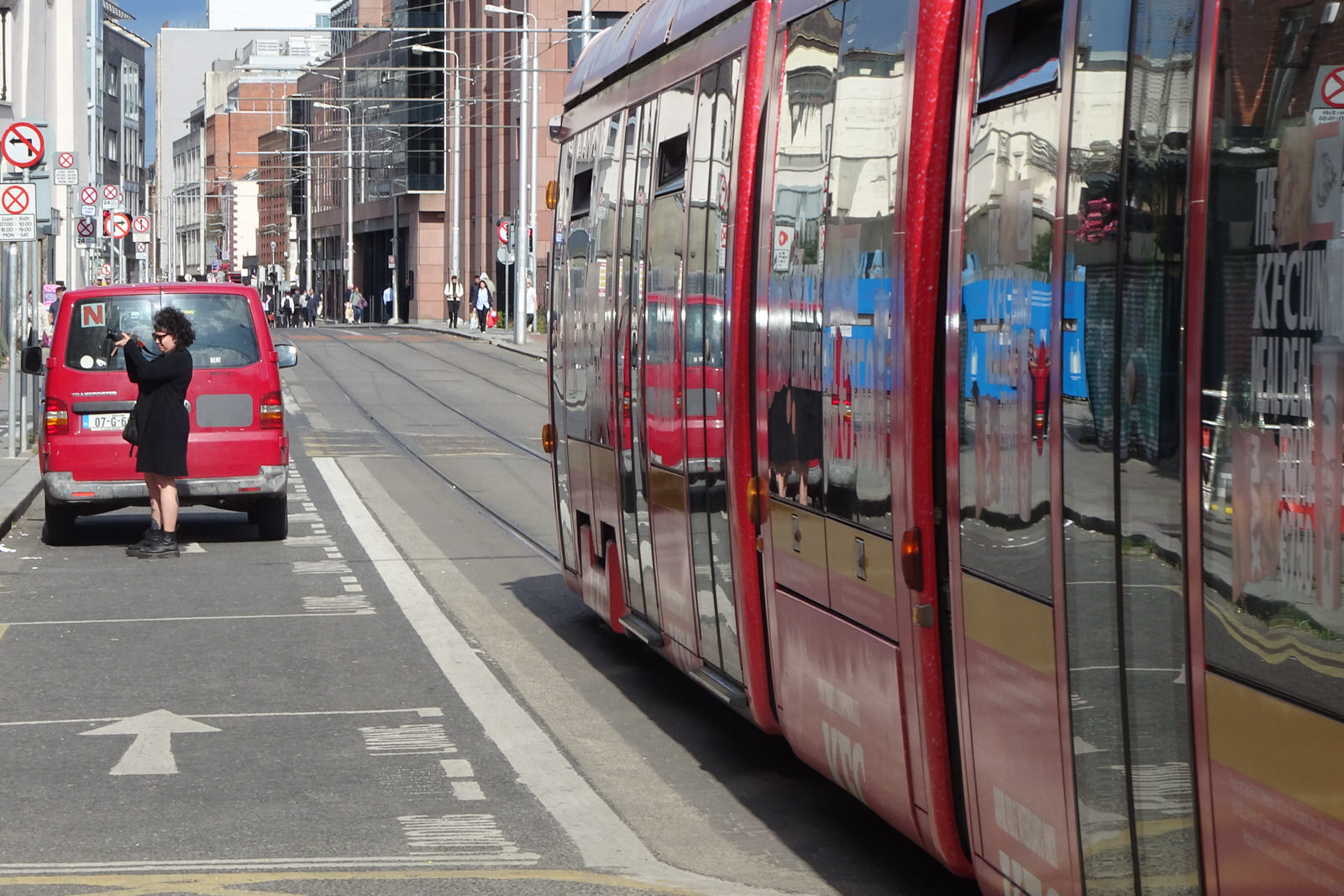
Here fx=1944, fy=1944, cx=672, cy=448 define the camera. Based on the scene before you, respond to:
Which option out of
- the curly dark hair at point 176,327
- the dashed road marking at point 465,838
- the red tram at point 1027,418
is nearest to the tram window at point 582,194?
the red tram at point 1027,418

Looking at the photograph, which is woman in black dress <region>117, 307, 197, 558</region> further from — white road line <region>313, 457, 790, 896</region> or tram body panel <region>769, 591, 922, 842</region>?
tram body panel <region>769, 591, 922, 842</region>

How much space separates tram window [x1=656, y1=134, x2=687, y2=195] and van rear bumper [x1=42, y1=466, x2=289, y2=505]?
699 centimetres

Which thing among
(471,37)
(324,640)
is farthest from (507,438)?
(471,37)

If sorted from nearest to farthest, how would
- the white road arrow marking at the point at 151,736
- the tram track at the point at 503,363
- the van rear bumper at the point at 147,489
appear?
the white road arrow marking at the point at 151,736 < the van rear bumper at the point at 147,489 < the tram track at the point at 503,363

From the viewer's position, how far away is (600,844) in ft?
19.4

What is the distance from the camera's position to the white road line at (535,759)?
5672 millimetres

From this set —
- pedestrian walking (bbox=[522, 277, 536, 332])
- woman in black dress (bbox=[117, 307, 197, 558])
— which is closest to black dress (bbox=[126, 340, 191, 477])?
woman in black dress (bbox=[117, 307, 197, 558])

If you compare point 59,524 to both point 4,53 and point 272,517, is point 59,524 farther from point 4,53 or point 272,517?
point 4,53

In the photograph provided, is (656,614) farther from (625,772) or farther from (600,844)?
(600,844)

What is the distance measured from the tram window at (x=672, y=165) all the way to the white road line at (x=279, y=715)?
2.35 m

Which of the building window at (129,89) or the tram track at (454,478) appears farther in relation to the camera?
the building window at (129,89)

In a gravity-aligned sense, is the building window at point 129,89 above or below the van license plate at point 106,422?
above

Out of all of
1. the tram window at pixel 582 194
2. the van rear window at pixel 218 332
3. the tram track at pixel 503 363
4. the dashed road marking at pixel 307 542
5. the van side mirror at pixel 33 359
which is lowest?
the dashed road marking at pixel 307 542

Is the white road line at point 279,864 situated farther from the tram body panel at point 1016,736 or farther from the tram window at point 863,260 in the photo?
the tram body panel at point 1016,736
